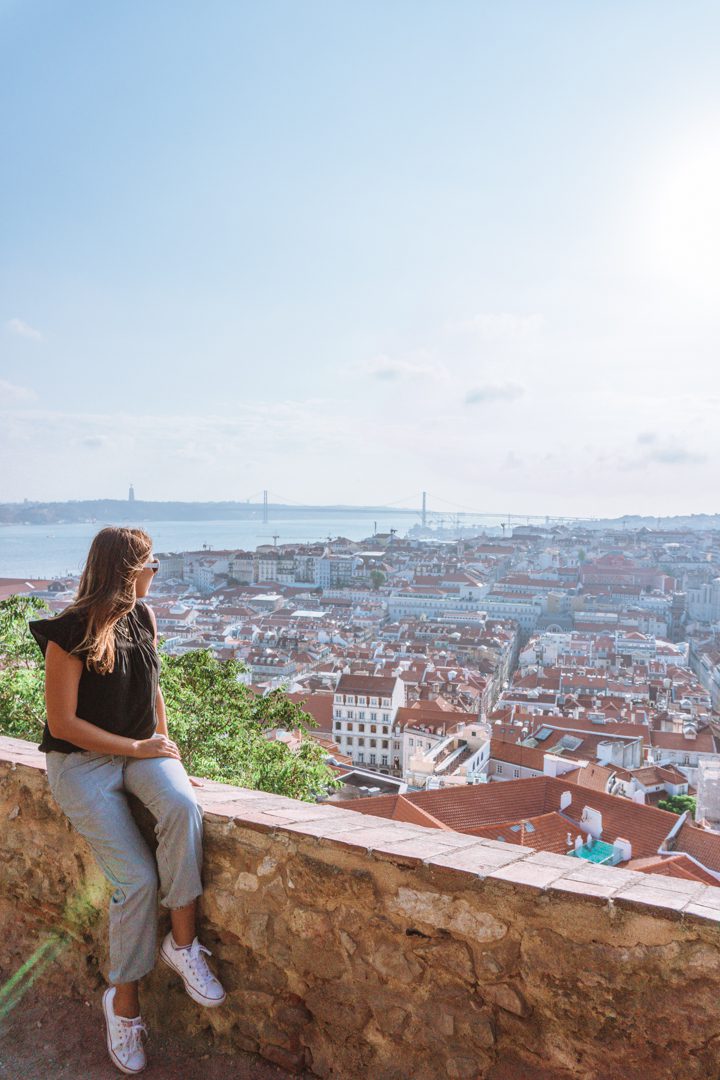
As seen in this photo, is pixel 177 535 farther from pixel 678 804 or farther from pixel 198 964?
pixel 198 964

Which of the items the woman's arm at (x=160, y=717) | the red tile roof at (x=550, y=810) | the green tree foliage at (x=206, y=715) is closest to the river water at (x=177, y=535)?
the red tile roof at (x=550, y=810)

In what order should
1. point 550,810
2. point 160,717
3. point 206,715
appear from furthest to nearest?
point 550,810, point 206,715, point 160,717

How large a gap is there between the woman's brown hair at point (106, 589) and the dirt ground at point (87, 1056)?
720 mm

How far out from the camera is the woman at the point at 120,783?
4.55 ft

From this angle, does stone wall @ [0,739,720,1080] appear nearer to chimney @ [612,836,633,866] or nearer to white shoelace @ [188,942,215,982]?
white shoelace @ [188,942,215,982]

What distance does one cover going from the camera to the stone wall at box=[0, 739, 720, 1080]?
1.13 m

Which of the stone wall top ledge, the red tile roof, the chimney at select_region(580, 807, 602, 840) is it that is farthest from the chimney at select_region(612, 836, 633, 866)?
the stone wall top ledge

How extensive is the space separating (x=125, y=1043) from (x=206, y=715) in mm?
4088

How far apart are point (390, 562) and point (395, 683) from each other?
2032 inches

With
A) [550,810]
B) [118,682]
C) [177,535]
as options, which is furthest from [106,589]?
[177,535]

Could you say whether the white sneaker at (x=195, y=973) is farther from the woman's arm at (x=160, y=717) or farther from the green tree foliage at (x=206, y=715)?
the green tree foliage at (x=206, y=715)

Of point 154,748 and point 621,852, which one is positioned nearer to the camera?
point 154,748

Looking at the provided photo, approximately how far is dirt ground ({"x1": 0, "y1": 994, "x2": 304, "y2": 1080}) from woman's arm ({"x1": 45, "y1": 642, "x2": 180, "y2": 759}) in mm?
573

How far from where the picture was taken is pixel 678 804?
15.1 meters
